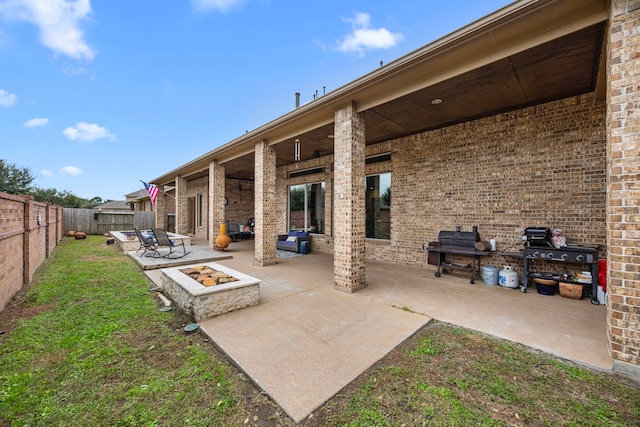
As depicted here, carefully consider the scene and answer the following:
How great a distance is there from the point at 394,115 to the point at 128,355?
5.64m

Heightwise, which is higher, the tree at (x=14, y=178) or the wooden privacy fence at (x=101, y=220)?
the tree at (x=14, y=178)

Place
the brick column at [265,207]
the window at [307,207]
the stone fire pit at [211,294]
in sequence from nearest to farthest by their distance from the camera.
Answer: the stone fire pit at [211,294]
the brick column at [265,207]
the window at [307,207]

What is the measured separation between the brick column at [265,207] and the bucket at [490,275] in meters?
4.99

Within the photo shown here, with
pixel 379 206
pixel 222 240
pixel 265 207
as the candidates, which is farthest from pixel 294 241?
pixel 379 206

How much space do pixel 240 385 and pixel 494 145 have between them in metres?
6.24

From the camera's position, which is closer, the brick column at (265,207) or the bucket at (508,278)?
the bucket at (508,278)

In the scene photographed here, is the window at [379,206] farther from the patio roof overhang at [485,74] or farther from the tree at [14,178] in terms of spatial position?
the tree at [14,178]

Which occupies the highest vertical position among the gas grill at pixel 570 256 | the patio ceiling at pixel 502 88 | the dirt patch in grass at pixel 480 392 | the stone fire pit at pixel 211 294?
the patio ceiling at pixel 502 88

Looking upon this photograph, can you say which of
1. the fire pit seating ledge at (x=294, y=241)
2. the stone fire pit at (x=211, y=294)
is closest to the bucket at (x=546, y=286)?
the stone fire pit at (x=211, y=294)

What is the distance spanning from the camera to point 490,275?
197 inches

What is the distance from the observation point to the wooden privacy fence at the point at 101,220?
15031mm

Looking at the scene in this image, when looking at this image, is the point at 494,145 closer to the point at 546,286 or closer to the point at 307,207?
the point at 546,286

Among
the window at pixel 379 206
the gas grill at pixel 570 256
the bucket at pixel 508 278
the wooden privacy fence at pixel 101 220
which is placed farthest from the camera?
the wooden privacy fence at pixel 101 220

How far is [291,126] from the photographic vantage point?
19.2ft
